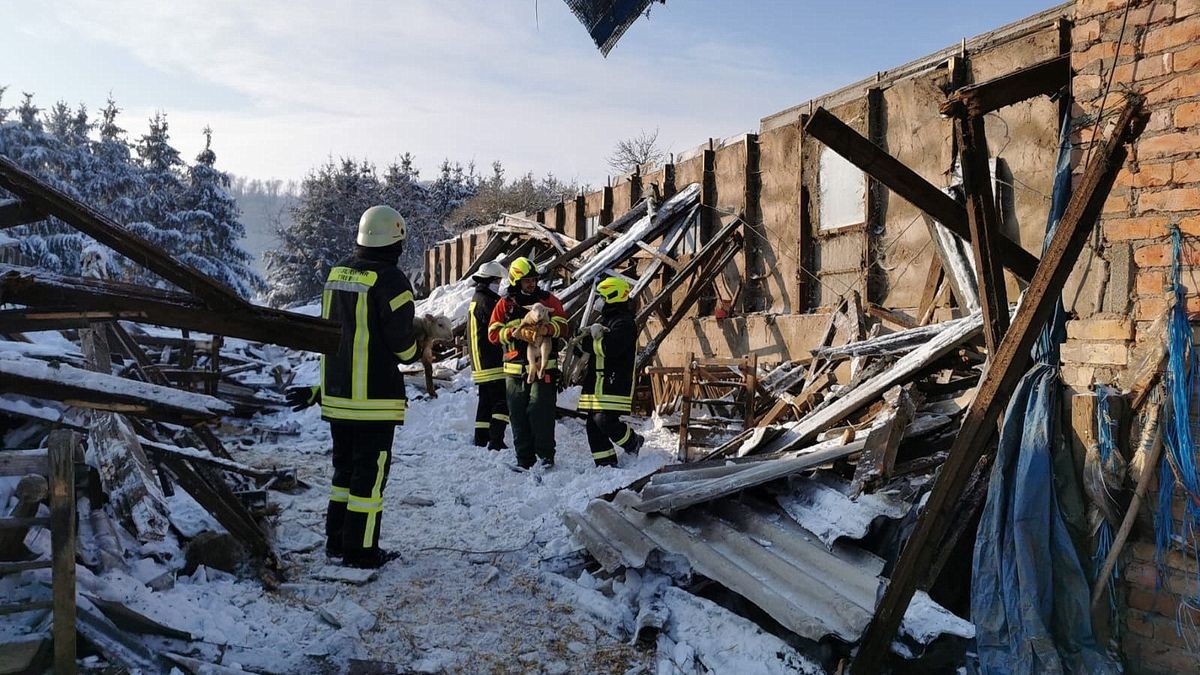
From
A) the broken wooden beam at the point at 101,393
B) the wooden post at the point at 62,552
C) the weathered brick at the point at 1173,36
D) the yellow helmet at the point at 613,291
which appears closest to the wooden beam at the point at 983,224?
the weathered brick at the point at 1173,36

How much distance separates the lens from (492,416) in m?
8.18

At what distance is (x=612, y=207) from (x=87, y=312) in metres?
10.7

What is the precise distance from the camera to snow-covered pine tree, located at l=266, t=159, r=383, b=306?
38.6 metres

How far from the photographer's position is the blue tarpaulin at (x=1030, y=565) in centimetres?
312

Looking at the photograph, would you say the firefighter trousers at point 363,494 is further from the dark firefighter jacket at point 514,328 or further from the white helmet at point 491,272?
the white helmet at point 491,272

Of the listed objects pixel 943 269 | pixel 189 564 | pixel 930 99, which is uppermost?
pixel 930 99

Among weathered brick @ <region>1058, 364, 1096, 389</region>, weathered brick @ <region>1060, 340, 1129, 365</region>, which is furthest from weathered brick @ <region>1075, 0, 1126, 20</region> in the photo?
weathered brick @ <region>1058, 364, 1096, 389</region>

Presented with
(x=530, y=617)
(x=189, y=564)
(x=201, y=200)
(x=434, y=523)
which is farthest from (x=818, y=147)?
(x=201, y=200)

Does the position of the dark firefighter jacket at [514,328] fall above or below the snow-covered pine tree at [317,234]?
below

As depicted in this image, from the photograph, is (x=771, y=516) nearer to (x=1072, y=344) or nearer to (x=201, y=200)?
(x=1072, y=344)

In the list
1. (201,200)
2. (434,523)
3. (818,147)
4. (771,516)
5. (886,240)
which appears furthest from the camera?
(201,200)

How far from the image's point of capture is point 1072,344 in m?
3.48

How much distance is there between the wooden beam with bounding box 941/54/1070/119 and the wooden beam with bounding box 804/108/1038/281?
35 centimetres

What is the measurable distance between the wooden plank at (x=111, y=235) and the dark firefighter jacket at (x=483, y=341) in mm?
4580
